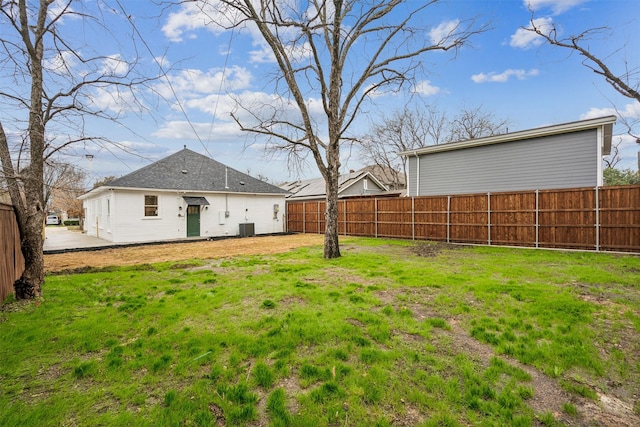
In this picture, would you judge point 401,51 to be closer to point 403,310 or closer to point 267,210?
point 403,310

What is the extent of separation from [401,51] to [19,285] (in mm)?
11333

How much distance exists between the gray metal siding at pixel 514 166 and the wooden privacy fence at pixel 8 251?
14.9 meters

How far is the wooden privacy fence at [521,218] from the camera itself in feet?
28.9

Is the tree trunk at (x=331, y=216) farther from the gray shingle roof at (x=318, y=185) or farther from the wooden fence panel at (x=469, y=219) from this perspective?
the gray shingle roof at (x=318, y=185)

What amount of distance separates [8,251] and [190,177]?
13.3m

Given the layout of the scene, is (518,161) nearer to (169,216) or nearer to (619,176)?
(169,216)

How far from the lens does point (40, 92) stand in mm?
4828

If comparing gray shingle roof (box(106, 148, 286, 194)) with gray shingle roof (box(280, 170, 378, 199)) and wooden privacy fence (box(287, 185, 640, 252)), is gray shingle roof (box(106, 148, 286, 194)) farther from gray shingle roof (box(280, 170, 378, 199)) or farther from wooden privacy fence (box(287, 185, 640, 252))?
wooden privacy fence (box(287, 185, 640, 252))

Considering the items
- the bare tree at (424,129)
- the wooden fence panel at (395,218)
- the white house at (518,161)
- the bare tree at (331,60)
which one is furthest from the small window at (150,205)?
the bare tree at (424,129)

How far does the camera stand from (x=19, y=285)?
4.78m

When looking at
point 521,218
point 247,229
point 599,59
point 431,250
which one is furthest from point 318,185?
point 599,59

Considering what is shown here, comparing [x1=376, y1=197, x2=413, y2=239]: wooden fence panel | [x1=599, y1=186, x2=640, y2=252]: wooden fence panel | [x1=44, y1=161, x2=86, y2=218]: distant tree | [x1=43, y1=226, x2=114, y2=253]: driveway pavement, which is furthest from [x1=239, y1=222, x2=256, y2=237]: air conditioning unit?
[x1=599, y1=186, x2=640, y2=252]: wooden fence panel

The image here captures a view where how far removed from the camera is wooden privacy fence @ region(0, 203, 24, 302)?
4602 mm

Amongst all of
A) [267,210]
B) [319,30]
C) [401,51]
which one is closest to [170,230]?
[267,210]
